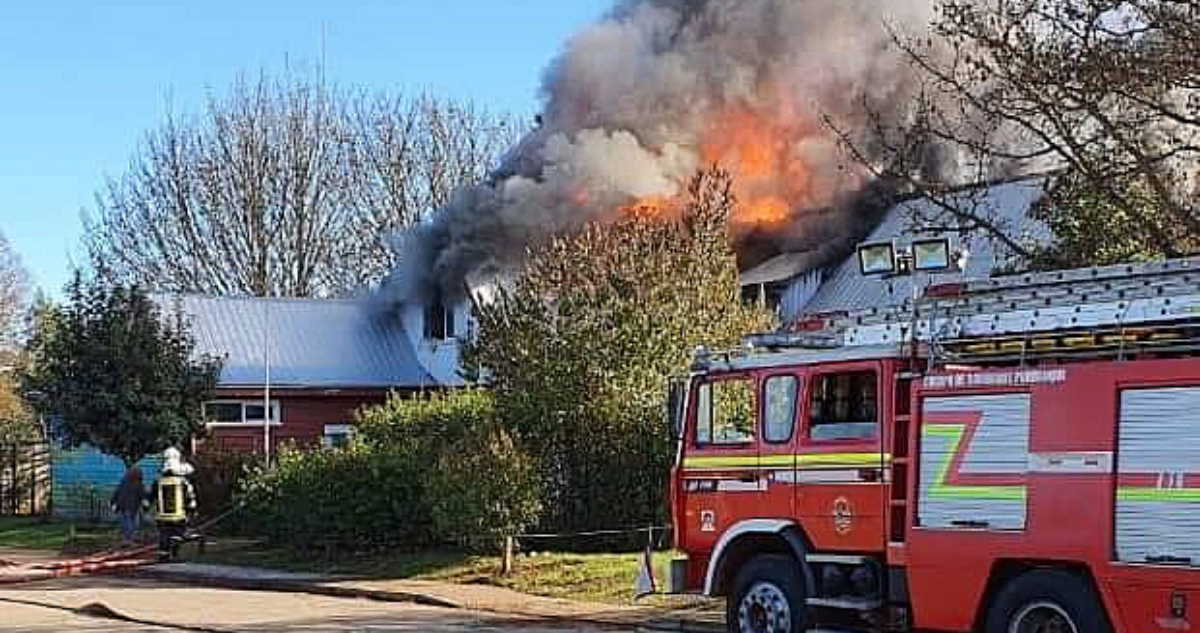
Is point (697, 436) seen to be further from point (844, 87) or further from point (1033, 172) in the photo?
point (844, 87)

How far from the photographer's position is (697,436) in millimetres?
15320

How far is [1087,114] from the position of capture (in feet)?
55.8

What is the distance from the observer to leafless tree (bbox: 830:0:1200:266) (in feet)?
52.9

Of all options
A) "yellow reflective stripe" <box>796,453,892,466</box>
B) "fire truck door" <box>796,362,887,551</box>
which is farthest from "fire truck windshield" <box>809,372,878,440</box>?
"yellow reflective stripe" <box>796,453,892,466</box>

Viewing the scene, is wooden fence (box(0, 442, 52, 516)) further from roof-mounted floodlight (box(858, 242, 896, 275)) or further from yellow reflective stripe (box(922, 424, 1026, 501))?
yellow reflective stripe (box(922, 424, 1026, 501))

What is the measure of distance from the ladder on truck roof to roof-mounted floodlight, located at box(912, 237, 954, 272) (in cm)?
65

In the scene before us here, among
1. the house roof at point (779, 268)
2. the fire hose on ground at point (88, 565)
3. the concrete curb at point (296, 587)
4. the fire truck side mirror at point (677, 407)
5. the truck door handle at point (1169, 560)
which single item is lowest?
the fire hose on ground at point (88, 565)

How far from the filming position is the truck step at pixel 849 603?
13422 mm

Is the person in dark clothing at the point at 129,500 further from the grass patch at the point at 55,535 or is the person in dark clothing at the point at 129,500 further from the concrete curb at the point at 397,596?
the concrete curb at the point at 397,596

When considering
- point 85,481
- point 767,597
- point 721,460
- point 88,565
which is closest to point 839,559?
point 767,597

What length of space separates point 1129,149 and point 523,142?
19132mm

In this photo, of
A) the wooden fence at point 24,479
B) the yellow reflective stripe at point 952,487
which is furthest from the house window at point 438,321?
the yellow reflective stripe at point 952,487

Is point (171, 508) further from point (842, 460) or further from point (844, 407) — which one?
point (842, 460)

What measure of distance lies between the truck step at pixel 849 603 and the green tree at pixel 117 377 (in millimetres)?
19081
